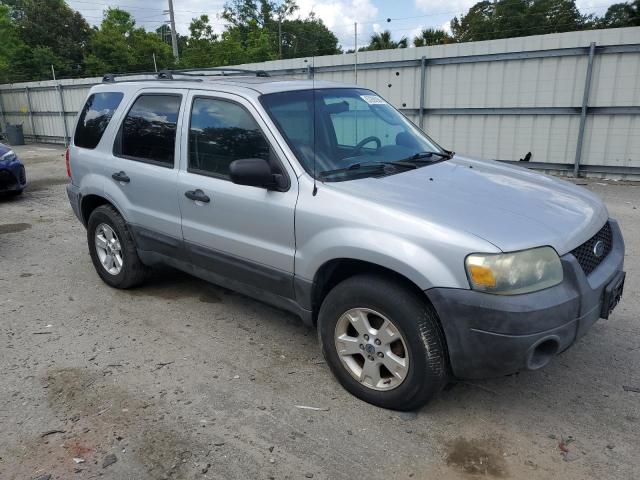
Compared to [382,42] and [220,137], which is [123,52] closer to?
[382,42]

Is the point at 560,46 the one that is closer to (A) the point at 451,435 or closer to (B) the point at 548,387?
(B) the point at 548,387

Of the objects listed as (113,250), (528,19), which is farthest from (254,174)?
(528,19)

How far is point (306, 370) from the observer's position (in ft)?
11.5

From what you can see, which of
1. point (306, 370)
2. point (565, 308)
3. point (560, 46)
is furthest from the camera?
point (560, 46)

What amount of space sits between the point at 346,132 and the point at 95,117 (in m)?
2.52

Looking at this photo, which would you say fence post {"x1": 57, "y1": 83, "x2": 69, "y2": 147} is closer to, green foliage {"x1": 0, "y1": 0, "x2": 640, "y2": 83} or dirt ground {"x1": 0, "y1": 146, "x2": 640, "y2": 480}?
green foliage {"x1": 0, "y1": 0, "x2": 640, "y2": 83}

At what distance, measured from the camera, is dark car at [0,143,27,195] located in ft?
29.0

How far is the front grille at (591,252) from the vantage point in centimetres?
283

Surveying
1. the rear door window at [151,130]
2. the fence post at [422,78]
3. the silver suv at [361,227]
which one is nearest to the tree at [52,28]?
the fence post at [422,78]

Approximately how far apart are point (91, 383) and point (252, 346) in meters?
1.10

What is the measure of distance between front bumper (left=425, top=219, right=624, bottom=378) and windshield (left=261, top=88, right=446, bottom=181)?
3.74 ft

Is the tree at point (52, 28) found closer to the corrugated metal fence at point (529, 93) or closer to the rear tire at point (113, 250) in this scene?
the corrugated metal fence at point (529, 93)

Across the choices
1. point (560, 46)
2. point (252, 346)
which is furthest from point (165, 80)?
point (560, 46)

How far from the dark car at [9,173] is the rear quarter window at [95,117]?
4.81 metres
